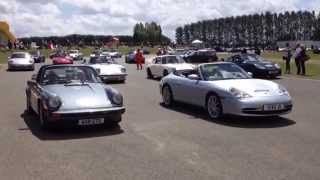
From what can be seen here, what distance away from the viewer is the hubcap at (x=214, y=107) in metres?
10.7

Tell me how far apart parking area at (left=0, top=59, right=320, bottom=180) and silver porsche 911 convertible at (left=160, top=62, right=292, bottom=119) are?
0.28m

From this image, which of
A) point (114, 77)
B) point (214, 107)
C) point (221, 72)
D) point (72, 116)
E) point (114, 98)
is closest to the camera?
point (72, 116)

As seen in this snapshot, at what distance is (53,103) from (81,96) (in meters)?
0.54

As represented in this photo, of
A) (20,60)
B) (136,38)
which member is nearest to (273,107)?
(20,60)

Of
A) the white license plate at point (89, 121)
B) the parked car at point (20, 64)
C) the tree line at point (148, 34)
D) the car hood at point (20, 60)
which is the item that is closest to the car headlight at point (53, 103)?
the white license plate at point (89, 121)

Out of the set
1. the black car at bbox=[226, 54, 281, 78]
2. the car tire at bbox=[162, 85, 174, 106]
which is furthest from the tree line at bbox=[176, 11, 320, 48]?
the car tire at bbox=[162, 85, 174, 106]

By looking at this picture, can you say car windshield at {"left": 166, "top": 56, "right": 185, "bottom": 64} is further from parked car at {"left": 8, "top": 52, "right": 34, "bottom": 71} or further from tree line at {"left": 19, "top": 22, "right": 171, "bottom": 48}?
tree line at {"left": 19, "top": 22, "right": 171, "bottom": 48}

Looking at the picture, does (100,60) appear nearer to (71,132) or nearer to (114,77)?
(114,77)

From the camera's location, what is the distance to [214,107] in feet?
35.6

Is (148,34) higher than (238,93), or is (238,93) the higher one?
(148,34)

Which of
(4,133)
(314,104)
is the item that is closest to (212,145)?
(4,133)

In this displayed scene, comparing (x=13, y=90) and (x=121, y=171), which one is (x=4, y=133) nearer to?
(x=121, y=171)

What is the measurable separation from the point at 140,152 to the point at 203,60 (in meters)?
40.6

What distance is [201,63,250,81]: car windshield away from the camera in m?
11.5
